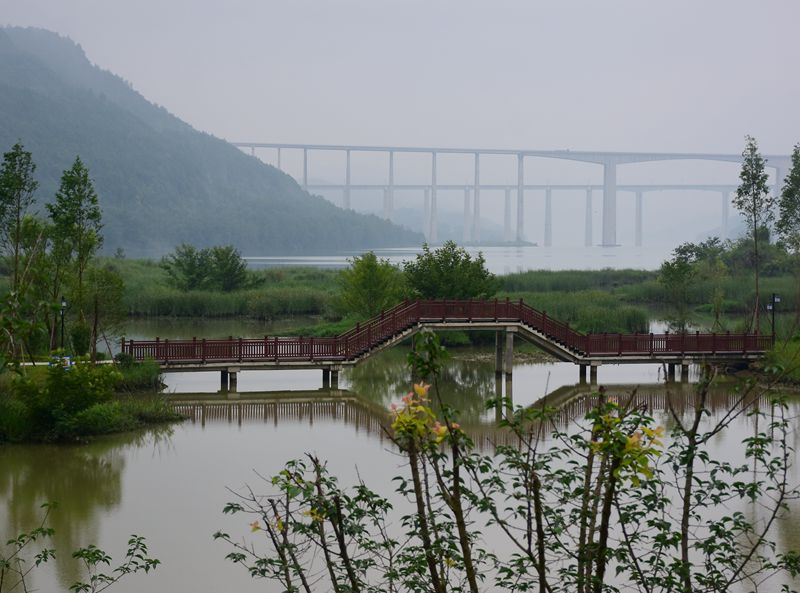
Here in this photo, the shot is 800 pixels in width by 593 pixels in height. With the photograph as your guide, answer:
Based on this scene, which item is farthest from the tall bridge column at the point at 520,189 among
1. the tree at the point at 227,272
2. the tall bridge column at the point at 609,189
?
the tree at the point at 227,272

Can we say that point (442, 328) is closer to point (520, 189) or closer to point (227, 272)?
point (227, 272)

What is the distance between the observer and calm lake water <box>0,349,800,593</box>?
520 inches

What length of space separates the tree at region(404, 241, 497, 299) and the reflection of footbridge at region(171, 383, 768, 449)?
8668 millimetres

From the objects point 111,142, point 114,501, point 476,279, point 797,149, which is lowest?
point 114,501

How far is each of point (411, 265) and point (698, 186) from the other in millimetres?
153865

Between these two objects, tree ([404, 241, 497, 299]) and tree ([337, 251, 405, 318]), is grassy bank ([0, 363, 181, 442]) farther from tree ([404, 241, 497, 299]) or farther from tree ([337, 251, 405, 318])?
tree ([337, 251, 405, 318])

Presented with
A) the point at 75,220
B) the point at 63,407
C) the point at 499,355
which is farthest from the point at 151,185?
the point at 63,407

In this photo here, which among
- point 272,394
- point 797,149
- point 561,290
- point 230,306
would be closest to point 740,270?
point 561,290

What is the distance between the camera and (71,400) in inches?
786

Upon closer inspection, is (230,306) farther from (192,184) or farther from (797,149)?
(192,184)

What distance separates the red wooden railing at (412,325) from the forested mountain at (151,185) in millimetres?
107538

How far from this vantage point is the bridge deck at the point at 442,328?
25.9m

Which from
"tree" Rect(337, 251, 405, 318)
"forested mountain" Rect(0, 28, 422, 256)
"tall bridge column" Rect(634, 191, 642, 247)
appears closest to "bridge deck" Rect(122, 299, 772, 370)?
"tree" Rect(337, 251, 405, 318)

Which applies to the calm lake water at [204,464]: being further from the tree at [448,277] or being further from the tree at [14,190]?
the tree at [448,277]
